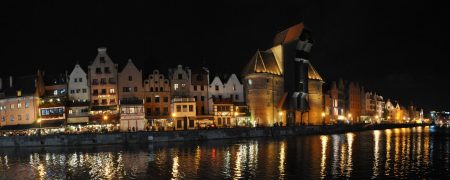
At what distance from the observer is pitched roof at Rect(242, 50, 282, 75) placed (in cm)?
11631

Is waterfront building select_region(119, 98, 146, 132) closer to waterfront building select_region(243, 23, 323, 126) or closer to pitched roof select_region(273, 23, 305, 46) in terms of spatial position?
waterfront building select_region(243, 23, 323, 126)

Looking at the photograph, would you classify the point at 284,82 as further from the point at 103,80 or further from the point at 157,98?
the point at 103,80

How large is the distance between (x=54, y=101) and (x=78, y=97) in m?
5.20

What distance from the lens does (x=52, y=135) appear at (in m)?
84.4

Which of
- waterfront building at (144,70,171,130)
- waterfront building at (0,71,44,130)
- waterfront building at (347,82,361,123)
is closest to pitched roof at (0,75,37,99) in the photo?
waterfront building at (0,71,44,130)

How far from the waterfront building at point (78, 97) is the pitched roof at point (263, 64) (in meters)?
41.3

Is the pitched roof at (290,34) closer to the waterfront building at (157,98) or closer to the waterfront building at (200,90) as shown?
the waterfront building at (200,90)

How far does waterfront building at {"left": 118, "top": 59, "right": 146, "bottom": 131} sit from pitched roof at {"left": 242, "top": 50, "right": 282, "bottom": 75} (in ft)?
98.3

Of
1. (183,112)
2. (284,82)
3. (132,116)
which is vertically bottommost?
(132,116)

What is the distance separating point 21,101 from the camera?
98.2 metres

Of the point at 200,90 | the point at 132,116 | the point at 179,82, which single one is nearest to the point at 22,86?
the point at 132,116

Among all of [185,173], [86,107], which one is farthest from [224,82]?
[185,173]

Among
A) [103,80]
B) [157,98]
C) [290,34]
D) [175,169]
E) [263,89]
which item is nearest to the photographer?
[175,169]

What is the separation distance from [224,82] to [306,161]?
63.7 m
